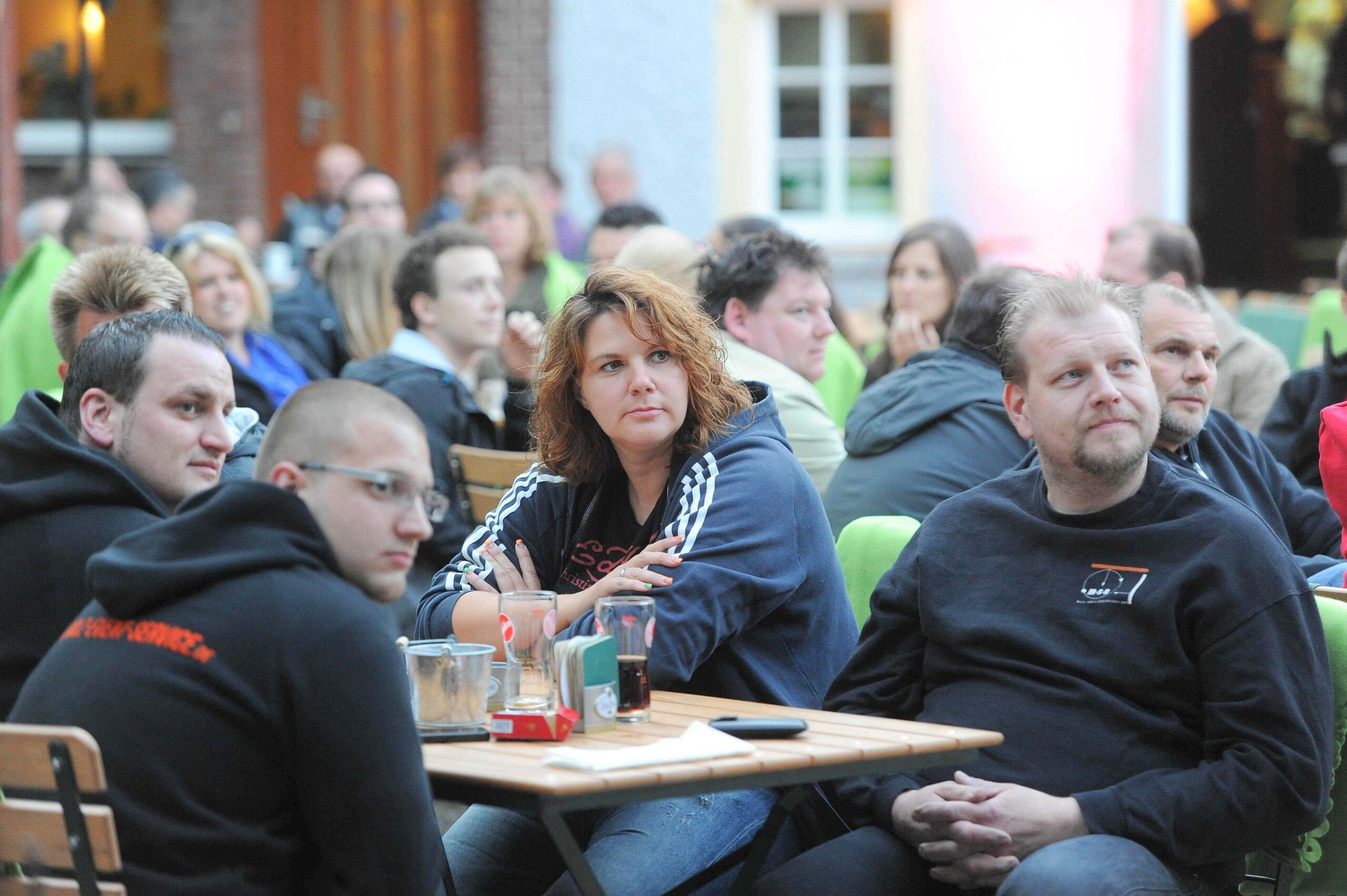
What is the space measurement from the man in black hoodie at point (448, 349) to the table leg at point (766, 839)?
108 inches

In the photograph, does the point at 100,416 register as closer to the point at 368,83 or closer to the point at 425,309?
the point at 425,309

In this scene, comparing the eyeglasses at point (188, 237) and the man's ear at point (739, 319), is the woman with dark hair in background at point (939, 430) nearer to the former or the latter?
the man's ear at point (739, 319)

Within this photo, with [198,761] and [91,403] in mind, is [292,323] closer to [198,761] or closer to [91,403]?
[91,403]

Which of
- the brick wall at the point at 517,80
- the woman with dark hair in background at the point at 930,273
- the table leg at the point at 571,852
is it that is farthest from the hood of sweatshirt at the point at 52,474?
the brick wall at the point at 517,80

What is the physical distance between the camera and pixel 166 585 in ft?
7.30

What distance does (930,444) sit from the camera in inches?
169

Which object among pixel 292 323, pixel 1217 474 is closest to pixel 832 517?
pixel 1217 474

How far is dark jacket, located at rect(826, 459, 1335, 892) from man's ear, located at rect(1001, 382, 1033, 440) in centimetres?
9

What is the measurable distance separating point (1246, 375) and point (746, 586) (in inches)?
135

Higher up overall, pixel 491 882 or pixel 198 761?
pixel 198 761

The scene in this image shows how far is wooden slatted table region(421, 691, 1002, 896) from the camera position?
93.0 inches

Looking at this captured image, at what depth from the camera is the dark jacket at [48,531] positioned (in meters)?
2.81

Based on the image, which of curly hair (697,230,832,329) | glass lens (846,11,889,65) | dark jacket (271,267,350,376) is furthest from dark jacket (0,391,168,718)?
glass lens (846,11,889,65)

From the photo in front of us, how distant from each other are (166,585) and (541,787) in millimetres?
592
